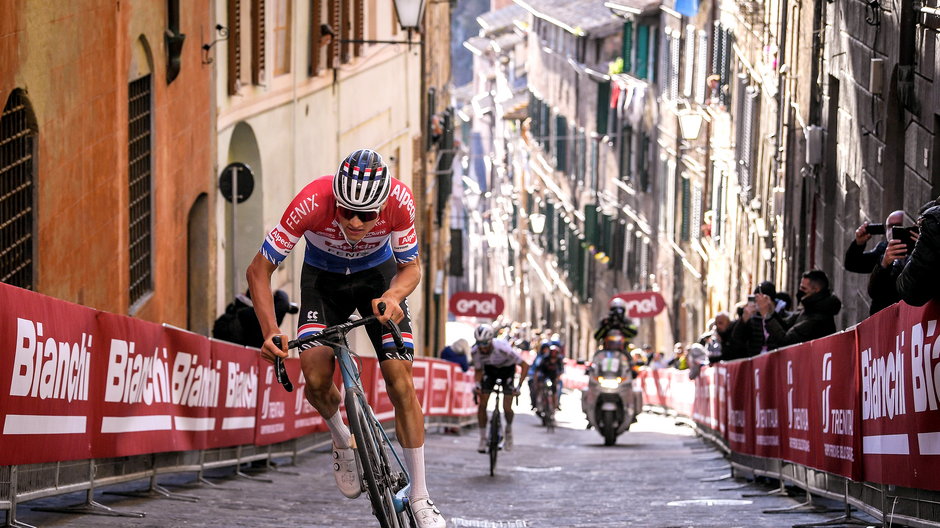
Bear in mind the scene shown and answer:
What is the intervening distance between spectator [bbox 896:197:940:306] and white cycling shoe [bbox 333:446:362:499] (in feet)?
9.11

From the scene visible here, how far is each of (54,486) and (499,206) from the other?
307 ft

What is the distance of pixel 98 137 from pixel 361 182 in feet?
27.2

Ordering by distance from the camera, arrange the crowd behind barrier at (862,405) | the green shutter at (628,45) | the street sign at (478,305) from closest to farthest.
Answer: the crowd behind barrier at (862,405)
the street sign at (478,305)
the green shutter at (628,45)

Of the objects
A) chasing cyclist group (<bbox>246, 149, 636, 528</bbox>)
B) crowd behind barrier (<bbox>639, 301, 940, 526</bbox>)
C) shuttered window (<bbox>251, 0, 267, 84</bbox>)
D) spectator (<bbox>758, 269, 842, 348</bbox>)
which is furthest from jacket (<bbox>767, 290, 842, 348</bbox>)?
shuttered window (<bbox>251, 0, 267, 84</bbox>)

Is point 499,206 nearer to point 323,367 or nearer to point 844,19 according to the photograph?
point 844,19

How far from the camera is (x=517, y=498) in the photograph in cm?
1391

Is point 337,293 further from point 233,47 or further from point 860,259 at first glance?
point 233,47

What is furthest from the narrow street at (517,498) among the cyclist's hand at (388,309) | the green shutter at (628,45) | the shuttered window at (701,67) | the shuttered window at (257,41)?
the green shutter at (628,45)

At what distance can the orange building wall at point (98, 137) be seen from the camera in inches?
539

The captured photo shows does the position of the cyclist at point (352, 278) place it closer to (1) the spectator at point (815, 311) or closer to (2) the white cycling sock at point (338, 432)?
(2) the white cycling sock at point (338, 432)

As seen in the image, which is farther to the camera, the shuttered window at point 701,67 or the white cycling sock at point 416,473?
the shuttered window at point 701,67

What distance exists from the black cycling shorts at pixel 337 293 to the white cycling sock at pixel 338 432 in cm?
39

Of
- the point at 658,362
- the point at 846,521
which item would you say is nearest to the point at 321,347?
the point at 846,521

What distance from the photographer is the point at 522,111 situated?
285ft
